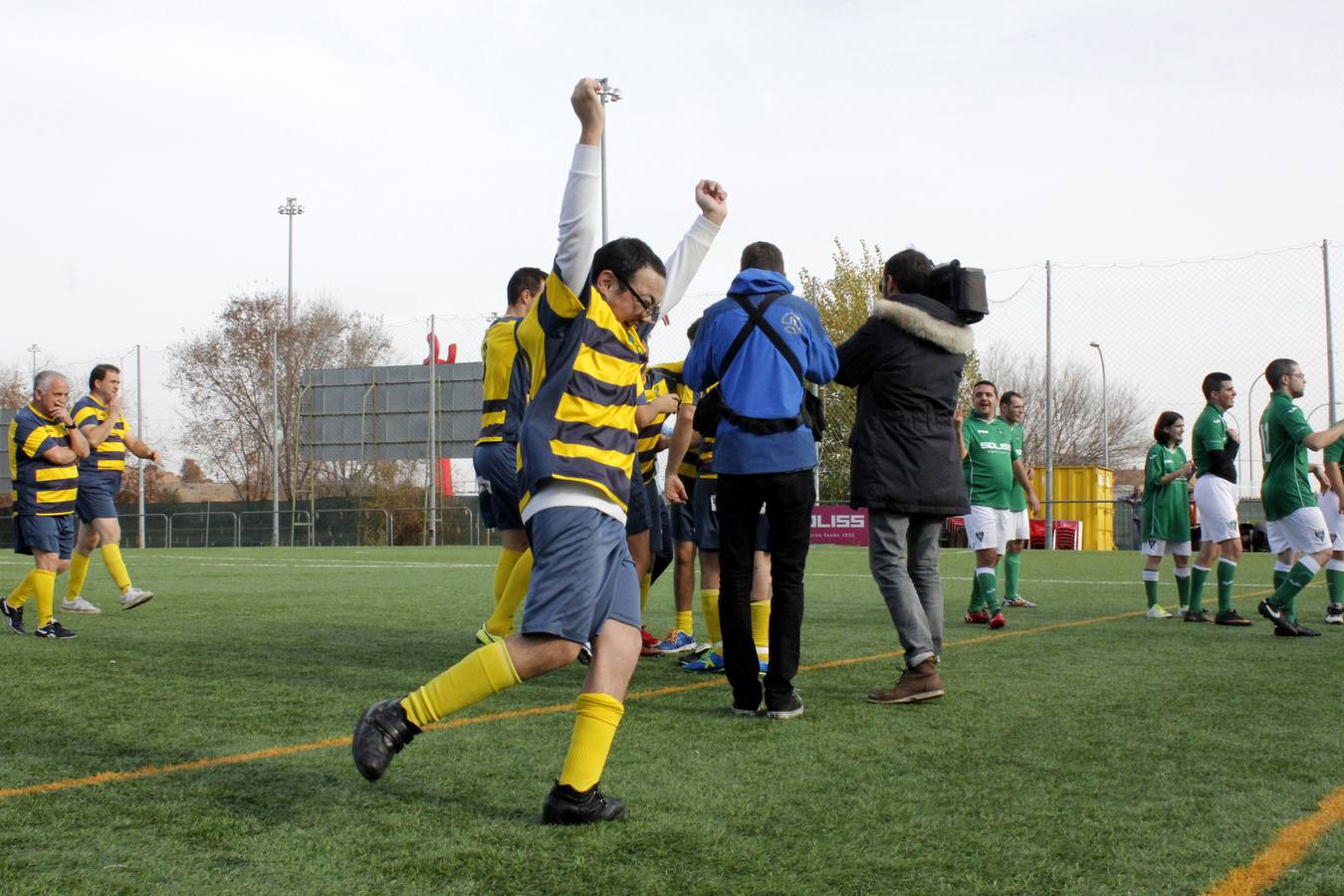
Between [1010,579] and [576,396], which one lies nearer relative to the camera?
[576,396]

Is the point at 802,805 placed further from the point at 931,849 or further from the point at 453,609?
the point at 453,609

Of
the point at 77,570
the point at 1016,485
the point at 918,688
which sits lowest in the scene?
the point at 918,688

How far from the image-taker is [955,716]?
499cm

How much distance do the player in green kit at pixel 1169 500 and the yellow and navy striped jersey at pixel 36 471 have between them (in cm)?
819

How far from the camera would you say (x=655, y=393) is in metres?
7.55

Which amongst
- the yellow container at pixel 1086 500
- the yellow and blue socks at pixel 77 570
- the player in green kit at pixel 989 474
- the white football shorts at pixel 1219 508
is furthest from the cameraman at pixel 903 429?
the yellow container at pixel 1086 500

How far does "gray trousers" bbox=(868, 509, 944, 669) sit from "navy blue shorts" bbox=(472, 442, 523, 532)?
6.66 feet

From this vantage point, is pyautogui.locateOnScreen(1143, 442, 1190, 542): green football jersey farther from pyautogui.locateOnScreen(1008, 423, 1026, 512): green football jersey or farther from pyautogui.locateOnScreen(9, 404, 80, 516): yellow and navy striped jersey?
pyautogui.locateOnScreen(9, 404, 80, 516): yellow and navy striped jersey

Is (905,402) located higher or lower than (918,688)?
higher

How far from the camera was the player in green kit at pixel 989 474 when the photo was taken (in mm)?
10094

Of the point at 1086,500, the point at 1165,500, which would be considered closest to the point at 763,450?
the point at 1165,500

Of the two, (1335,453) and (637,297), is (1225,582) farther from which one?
(637,297)

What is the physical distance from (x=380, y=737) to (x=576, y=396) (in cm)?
106

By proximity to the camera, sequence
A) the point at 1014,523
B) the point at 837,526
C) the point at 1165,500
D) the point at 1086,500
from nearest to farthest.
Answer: the point at 1165,500
the point at 1014,523
the point at 1086,500
the point at 837,526
